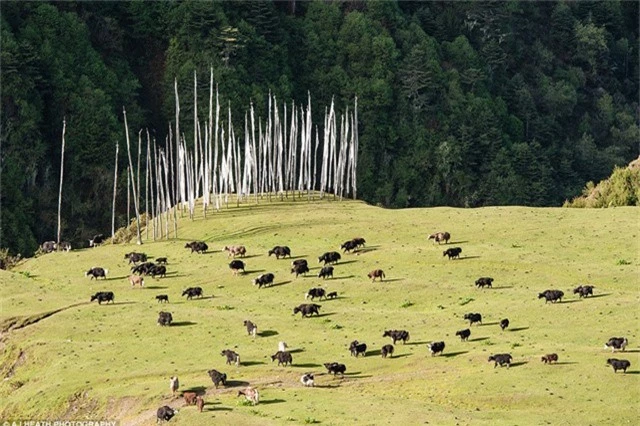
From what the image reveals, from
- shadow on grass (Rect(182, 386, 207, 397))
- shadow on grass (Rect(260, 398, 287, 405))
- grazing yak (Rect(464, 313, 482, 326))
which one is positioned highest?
grazing yak (Rect(464, 313, 482, 326))

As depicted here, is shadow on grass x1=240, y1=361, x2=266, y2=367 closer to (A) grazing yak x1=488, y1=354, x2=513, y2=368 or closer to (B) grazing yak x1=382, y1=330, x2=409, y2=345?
(B) grazing yak x1=382, y1=330, x2=409, y2=345

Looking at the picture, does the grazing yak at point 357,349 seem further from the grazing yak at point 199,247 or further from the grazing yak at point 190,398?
the grazing yak at point 199,247

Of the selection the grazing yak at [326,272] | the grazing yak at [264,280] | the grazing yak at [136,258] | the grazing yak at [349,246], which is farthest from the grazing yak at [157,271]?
the grazing yak at [349,246]

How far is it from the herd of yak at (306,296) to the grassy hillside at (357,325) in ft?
1.90

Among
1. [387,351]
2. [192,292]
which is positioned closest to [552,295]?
[387,351]

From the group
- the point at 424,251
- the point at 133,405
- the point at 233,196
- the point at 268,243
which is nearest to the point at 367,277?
the point at 424,251

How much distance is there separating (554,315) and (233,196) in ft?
224

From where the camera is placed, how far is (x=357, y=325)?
10294cm

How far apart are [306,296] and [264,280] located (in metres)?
5.21

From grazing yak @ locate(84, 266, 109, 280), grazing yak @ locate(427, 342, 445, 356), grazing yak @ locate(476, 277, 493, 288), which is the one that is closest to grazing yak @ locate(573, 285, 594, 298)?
grazing yak @ locate(476, 277, 493, 288)

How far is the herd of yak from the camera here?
89125mm

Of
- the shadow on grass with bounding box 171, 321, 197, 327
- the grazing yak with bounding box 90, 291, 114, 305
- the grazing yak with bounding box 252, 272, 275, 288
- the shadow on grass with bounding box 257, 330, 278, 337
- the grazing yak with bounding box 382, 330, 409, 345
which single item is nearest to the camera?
the grazing yak with bounding box 382, 330, 409, 345

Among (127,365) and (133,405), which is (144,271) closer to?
(127,365)

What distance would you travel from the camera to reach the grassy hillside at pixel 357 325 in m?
85.4
